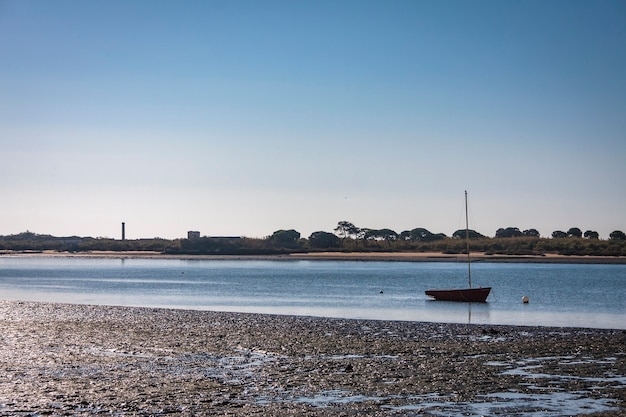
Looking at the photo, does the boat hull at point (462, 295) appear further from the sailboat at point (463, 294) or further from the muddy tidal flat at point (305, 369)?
the muddy tidal flat at point (305, 369)

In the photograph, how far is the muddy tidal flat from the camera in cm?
1700

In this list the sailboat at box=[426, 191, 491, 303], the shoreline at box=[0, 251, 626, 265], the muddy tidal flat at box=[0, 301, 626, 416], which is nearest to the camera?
the muddy tidal flat at box=[0, 301, 626, 416]

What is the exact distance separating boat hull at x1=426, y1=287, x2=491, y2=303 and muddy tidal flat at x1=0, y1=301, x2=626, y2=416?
21.4 metres

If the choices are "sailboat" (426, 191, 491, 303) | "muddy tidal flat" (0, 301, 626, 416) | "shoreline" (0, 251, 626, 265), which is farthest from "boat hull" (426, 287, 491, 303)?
"shoreline" (0, 251, 626, 265)

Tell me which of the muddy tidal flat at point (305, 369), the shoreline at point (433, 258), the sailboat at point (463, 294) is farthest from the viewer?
the shoreline at point (433, 258)

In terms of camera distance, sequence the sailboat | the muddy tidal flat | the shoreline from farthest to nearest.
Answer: the shoreline, the sailboat, the muddy tidal flat

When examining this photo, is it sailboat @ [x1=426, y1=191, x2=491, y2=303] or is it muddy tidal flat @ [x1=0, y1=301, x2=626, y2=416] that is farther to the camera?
sailboat @ [x1=426, y1=191, x2=491, y2=303]

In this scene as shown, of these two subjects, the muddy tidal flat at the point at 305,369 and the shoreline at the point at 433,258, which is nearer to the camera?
the muddy tidal flat at the point at 305,369

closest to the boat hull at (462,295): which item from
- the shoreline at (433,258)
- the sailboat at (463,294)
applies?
the sailboat at (463,294)

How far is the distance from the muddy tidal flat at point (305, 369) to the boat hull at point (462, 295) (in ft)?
70.2

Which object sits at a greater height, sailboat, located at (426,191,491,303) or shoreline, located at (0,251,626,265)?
shoreline, located at (0,251,626,265)

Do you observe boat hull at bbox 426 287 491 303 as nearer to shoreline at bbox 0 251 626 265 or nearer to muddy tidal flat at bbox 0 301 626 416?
muddy tidal flat at bbox 0 301 626 416

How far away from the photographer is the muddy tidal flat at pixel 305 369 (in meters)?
17.0

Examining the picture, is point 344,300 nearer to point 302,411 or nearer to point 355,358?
point 355,358
